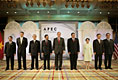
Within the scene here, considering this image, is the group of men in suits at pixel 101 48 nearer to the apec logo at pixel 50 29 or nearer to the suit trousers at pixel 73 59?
the suit trousers at pixel 73 59

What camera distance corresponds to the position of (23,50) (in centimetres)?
613

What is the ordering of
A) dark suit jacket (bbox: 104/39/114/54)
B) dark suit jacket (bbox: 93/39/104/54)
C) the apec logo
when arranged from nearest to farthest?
1. dark suit jacket (bbox: 93/39/104/54)
2. dark suit jacket (bbox: 104/39/114/54)
3. the apec logo

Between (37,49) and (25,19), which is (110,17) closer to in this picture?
(25,19)

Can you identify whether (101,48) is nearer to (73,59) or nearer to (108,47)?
(108,47)

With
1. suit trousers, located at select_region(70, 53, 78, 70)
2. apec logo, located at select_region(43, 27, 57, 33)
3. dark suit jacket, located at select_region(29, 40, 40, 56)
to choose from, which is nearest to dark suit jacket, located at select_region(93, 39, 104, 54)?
suit trousers, located at select_region(70, 53, 78, 70)

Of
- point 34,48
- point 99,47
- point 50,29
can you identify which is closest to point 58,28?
point 50,29

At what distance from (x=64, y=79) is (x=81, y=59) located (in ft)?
21.5

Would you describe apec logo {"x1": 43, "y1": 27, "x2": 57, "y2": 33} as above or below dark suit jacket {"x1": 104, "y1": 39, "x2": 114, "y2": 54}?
above

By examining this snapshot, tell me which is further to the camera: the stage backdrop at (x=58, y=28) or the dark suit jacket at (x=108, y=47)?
the stage backdrop at (x=58, y=28)

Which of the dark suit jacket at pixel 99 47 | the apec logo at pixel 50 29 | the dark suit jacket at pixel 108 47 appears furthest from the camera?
the apec logo at pixel 50 29

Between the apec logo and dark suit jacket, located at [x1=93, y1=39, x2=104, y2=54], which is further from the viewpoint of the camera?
the apec logo

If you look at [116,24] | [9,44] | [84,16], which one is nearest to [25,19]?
[84,16]

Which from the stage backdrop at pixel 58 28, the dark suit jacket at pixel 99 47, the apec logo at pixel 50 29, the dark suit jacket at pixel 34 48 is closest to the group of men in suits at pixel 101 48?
the dark suit jacket at pixel 99 47

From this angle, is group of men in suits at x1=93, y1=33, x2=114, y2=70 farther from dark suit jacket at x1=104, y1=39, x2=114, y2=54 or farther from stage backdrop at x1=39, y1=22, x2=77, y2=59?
stage backdrop at x1=39, y1=22, x2=77, y2=59
